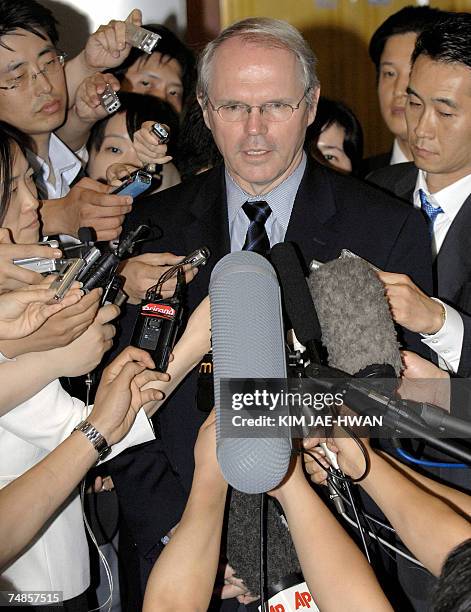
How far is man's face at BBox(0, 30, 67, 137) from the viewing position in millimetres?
2525

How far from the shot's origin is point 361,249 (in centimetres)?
180

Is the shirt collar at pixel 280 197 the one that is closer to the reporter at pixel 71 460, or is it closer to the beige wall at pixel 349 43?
the reporter at pixel 71 460

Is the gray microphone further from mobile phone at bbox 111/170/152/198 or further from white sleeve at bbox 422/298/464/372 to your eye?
mobile phone at bbox 111/170/152/198

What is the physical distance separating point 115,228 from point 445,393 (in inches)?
32.8

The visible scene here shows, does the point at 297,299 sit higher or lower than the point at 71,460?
higher

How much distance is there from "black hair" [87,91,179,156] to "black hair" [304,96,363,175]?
49 centimetres

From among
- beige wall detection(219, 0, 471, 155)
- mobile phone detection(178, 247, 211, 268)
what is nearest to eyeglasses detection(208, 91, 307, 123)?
mobile phone detection(178, 247, 211, 268)

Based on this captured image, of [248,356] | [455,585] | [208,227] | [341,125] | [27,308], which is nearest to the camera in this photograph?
[455,585]

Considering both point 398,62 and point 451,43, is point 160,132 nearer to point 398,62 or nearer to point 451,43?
point 451,43

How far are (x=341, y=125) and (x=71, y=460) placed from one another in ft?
6.00

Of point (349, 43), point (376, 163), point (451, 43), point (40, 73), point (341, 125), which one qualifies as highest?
point (451, 43)

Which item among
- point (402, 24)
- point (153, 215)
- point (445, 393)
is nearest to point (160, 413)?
point (153, 215)

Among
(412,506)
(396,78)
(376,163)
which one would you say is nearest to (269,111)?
(412,506)

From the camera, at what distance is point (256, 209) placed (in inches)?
73.5
